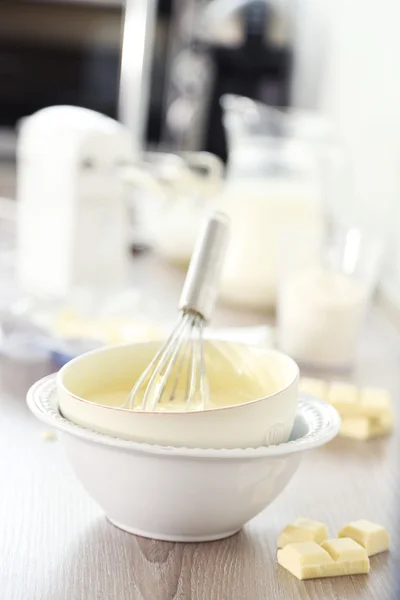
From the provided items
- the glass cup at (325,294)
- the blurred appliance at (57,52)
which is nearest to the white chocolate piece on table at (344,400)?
the glass cup at (325,294)

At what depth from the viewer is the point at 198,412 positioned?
0.46 meters

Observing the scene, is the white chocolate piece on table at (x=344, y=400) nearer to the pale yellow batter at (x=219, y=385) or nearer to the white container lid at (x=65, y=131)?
the pale yellow batter at (x=219, y=385)

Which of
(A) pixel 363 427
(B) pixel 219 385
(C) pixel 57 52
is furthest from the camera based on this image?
(C) pixel 57 52

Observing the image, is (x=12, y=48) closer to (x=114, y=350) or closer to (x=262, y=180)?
(x=262, y=180)

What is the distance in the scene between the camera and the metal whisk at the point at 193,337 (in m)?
0.54

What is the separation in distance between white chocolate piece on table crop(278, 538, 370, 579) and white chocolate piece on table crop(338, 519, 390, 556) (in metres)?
0.02

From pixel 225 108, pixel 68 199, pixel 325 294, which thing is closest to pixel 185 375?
pixel 325 294

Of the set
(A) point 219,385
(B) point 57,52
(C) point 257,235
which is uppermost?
(A) point 219,385

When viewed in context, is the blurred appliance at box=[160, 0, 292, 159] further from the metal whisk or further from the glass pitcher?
the metal whisk

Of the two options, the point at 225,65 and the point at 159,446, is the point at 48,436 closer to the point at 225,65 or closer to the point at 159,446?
the point at 159,446

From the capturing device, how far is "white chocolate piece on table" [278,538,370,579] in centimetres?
49

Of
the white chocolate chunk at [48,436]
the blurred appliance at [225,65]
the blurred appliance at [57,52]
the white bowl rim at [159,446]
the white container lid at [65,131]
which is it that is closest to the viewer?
the white bowl rim at [159,446]

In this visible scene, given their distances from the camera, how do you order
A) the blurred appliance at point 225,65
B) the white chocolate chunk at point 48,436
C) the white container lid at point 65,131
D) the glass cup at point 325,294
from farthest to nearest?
the blurred appliance at point 225,65 < the white container lid at point 65,131 < the glass cup at point 325,294 < the white chocolate chunk at point 48,436

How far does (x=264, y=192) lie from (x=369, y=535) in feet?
2.18
